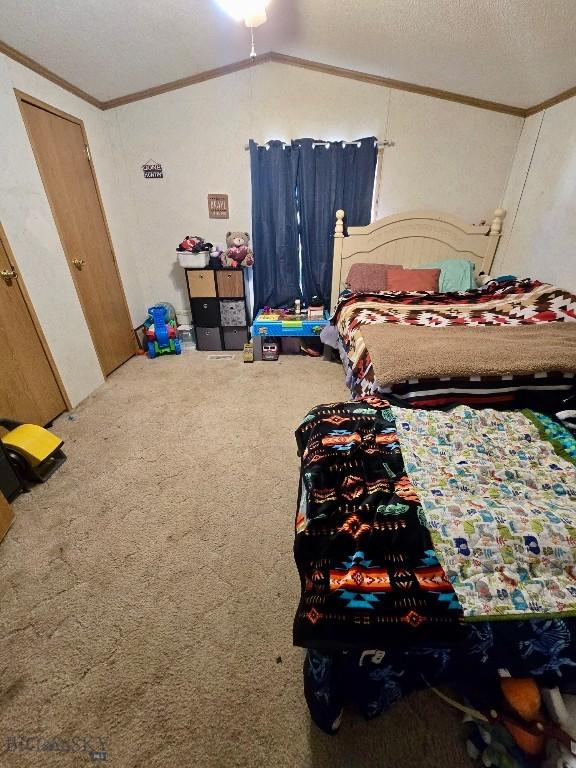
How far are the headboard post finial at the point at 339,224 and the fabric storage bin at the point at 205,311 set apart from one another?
1.39 m

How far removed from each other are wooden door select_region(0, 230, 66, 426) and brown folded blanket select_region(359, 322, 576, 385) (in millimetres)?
2155

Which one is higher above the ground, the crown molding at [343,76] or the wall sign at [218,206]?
the crown molding at [343,76]

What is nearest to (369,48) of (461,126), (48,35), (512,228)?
(461,126)

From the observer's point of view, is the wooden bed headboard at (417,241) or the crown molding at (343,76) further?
the wooden bed headboard at (417,241)

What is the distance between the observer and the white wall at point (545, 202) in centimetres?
240

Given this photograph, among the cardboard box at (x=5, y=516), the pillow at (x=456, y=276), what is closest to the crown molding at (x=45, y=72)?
the cardboard box at (x=5, y=516)

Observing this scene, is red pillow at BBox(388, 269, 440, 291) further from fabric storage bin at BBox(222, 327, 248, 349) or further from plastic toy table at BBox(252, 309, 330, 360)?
fabric storage bin at BBox(222, 327, 248, 349)

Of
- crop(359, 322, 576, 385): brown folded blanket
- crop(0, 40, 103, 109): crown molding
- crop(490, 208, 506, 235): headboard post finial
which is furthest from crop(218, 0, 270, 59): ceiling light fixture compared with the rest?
crop(490, 208, 506, 235): headboard post finial

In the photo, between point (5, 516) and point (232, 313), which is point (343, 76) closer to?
point (232, 313)

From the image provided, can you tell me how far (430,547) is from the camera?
816mm

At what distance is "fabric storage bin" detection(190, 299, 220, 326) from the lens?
3348 millimetres

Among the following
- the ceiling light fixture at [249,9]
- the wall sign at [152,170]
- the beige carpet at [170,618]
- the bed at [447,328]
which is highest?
the ceiling light fixture at [249,9]

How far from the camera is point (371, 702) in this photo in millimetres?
839

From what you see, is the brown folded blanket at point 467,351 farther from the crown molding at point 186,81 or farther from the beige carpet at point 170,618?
the crown molding at point 186,81
